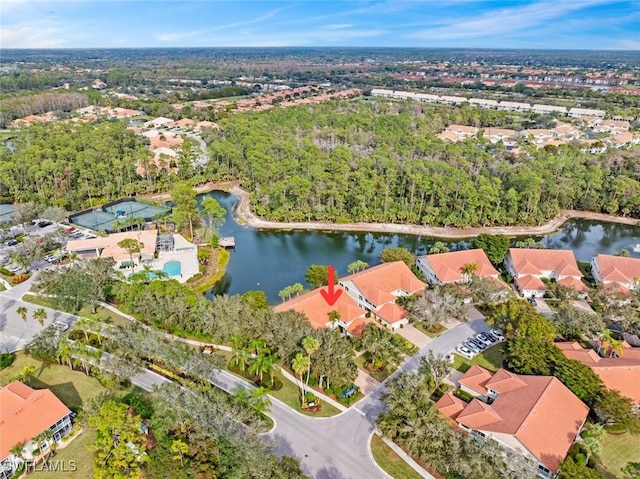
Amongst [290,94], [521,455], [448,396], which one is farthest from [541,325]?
[290,94]

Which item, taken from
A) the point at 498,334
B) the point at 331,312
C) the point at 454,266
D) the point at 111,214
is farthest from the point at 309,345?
the point at 111,214

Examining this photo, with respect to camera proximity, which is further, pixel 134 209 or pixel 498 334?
pixel 134 209

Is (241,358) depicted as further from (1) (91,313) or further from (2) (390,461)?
(1) (91,313)

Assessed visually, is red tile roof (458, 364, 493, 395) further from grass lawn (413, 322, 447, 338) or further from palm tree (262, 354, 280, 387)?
palm tree (262, 354, 280, 387)

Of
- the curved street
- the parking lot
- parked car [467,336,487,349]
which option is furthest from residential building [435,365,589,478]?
parked car [467,336,487,349]

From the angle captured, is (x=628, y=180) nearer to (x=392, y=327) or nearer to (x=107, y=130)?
(x=392, y=327)

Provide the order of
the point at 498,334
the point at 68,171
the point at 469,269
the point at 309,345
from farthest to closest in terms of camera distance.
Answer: the point at 68,171 < the point at 469,269 < the point at 498,334 < the point at 309,345
